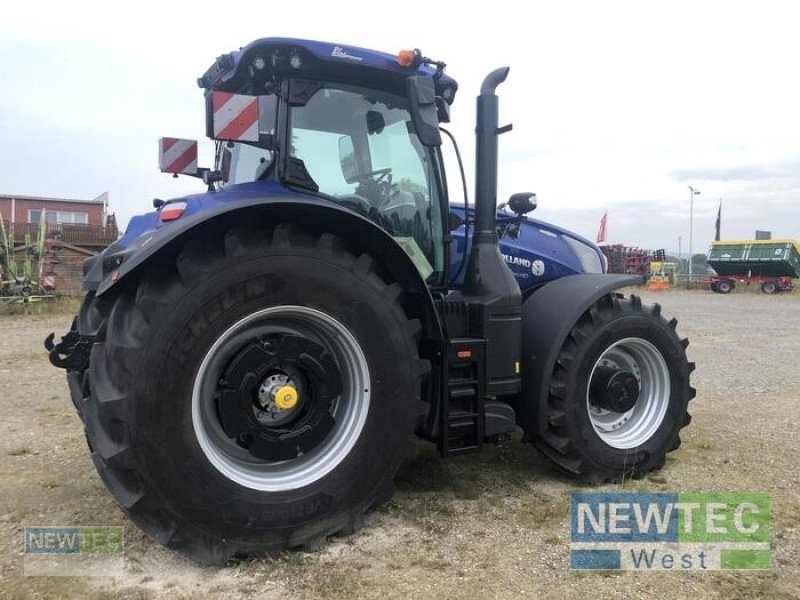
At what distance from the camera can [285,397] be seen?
2883mm

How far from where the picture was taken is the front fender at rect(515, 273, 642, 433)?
3.70m

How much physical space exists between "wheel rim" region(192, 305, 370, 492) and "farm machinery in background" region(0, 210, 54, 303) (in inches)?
581

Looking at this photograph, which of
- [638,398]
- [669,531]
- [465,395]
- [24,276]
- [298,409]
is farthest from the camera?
[24,276]

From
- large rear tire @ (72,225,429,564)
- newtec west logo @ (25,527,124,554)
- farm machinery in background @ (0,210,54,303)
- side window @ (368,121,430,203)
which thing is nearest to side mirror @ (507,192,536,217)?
side window @ (368,121,430,203)

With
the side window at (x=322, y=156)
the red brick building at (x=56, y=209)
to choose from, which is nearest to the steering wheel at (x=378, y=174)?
the side window at (x=322, y=156)

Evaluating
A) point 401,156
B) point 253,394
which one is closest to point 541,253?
point 401,156

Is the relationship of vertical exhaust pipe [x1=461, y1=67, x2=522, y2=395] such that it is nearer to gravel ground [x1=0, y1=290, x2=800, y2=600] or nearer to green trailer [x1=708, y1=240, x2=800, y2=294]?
gravel ground [x1=0, y1=290, x2=800, y2=600]

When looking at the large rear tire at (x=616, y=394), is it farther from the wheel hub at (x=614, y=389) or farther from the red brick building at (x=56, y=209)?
the red brick building at (x=56, y=209)

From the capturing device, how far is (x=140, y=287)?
8.71 ft

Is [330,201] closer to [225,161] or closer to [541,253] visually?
[225,161]

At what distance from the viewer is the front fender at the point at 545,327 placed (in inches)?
145

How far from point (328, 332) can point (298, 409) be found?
392 mm

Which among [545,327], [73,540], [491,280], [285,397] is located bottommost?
[73,540]

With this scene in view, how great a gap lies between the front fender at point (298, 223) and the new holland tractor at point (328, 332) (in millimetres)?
12
